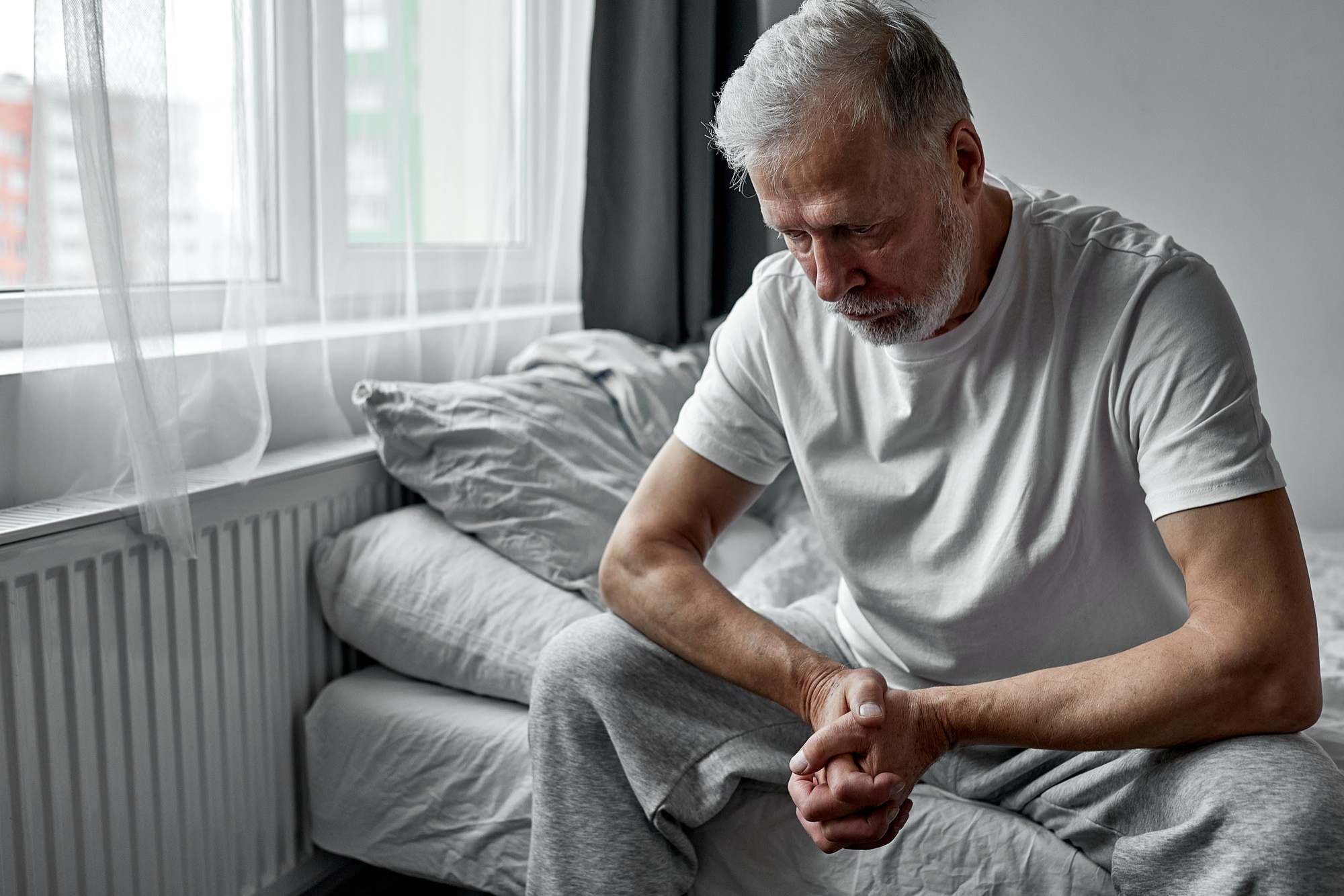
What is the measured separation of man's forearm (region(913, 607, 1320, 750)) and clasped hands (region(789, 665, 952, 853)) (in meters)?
0.06

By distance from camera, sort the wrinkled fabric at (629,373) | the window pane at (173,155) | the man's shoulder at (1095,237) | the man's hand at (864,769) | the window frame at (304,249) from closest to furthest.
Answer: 1. the man's hand at (864,769)
2. the man's shoulder at (1095,237)
3. the window pane at (173,155)
4. the window frame at (304,249)
5. the wrinkled fabric at (629,373)

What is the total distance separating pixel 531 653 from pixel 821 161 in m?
0.72

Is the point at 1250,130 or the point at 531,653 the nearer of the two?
the point at 531,653

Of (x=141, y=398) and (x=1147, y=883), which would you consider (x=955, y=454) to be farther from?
(x=141, y=398)

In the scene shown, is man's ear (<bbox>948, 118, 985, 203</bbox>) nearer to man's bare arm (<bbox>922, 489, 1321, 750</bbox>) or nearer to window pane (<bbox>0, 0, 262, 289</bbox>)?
man's bare arm (<bbox>922, 489, 1321, 750</bbox>)

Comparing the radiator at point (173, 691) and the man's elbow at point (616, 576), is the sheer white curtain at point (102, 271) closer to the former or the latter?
the radiator at point (173, 691)

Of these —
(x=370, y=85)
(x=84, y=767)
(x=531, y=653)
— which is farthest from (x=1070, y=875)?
(x=370, y=85)

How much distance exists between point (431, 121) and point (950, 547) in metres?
1.24

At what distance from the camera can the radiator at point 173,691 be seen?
3.52 feet

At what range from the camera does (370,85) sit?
66.8 inches

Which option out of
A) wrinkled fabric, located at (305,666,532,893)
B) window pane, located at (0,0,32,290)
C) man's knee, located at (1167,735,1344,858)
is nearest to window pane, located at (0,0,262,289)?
window pane, located at (0,0,32,290)

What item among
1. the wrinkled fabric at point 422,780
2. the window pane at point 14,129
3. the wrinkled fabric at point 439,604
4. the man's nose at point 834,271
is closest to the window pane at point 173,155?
the window pane at point 14,129

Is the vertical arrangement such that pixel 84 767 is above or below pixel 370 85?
below

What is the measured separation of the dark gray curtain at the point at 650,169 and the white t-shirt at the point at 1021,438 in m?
1.15
